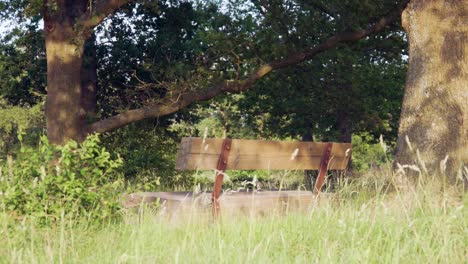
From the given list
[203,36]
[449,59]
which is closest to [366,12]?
[203,36]

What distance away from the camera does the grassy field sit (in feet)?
12.7

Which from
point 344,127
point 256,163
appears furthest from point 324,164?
point 344,127

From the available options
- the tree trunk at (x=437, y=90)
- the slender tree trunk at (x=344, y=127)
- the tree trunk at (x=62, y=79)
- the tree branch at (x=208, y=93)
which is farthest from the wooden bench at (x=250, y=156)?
the slender tree trunk at (x=344, y=127)

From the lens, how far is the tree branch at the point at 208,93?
44.2ft

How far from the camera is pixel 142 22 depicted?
647 inches

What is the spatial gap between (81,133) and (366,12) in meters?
7.20

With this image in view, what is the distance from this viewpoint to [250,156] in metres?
6.75

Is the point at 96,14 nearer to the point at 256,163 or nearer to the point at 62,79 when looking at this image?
the point at 62,79

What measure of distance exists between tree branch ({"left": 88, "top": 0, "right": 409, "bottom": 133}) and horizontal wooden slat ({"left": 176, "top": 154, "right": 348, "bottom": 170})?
608 centimetres

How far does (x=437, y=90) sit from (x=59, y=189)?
480cm

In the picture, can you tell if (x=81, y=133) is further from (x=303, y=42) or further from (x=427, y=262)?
(x=427, y=262)

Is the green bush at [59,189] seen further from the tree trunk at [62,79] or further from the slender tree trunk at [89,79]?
the slender tree trunk at [89,79]

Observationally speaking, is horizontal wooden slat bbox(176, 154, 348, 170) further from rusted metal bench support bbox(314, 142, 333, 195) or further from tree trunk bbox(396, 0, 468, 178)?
tree trunk bbox(396, 0, 468, 178)

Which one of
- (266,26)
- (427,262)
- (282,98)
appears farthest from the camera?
(282,98)
